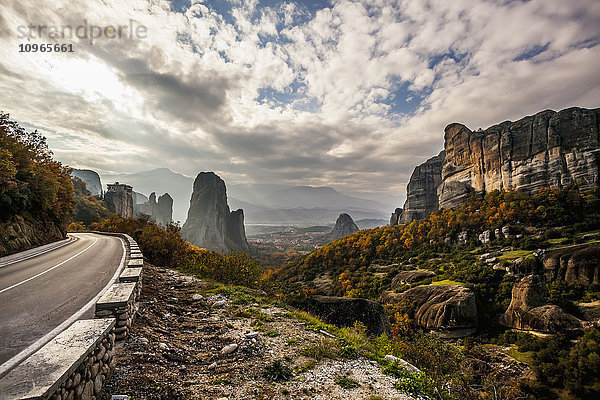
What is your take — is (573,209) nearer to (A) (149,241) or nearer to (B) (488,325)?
(B) (488,325)

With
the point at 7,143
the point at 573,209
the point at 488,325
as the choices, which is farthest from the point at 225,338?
the point at 573,209

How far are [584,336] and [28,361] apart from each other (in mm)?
51594

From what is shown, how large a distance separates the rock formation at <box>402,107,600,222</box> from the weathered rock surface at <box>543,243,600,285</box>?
36.7 metres

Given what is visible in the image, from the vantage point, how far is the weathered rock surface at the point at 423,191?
121375 millimetres

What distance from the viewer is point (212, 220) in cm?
16038

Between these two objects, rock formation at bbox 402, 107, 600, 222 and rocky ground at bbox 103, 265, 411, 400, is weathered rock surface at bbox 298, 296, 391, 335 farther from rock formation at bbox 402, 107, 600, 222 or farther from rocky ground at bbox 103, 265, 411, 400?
rock formation at bbox 402, 107, 600, 222

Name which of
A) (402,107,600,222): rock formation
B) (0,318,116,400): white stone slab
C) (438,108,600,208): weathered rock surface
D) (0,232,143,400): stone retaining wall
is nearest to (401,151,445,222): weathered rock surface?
(402,107,600,222): rock formation

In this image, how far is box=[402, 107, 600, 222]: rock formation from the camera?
222 ft

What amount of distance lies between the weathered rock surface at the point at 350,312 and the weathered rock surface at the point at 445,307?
106ft

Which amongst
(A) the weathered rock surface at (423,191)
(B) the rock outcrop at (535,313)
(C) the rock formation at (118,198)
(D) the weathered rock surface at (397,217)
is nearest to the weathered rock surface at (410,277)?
(B) the rock outcrop at (535,313)

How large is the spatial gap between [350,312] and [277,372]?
7643 millimetres

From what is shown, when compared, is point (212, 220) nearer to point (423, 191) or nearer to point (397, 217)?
point (397, 217)

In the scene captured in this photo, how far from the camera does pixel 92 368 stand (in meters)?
3.64

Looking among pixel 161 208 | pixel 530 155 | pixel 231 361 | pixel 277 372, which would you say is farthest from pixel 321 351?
pixel 161 208
